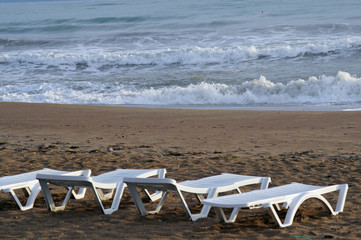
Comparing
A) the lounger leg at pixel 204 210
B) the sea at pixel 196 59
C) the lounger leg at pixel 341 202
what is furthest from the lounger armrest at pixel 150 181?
the sea at pixel 196 59

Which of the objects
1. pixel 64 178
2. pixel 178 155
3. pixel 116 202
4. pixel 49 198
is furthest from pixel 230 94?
pixel 64 178

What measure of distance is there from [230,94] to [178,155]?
9638 mm

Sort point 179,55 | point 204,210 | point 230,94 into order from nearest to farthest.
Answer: point 204,210, point 230,94, point 179,55

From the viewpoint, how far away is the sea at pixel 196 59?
17.0 m

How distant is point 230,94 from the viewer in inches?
678

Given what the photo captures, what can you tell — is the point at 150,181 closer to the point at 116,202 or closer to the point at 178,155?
the point at 116,202

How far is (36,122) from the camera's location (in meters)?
11.9

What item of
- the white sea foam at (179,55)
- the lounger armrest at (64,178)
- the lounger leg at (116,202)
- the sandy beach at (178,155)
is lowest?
the white sea foam at (179,55)

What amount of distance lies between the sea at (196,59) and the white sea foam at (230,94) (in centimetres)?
3

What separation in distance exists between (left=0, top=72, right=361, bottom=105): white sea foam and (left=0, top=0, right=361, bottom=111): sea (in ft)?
0.11

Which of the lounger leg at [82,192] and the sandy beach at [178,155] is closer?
the sandy beach at [178,155]

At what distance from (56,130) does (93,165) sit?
3721 mm

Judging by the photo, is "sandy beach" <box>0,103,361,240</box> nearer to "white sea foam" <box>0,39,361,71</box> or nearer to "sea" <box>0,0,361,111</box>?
"sea" <box>0,0,361,111</box>

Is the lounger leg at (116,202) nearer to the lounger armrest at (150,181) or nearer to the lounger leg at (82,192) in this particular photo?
the lounger armrest at (150,181)
